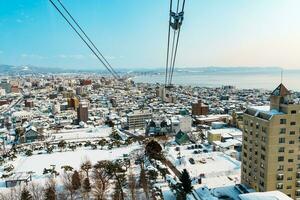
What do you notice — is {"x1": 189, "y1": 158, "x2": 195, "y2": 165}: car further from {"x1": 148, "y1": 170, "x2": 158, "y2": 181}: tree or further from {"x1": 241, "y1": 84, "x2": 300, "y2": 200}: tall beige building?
{"x1": 241, "y1": 84, "x2": 300, "y2": 200}: tall beige building

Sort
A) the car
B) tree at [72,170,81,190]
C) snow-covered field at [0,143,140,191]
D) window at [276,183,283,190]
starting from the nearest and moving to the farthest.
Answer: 1. window at [276,183,283,190]
2. tree at [72,170,81,190]
3. the car
4. snow-covered field at [0,143,140,191]

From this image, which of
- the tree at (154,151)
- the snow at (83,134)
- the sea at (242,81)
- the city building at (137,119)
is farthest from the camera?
the sea at (242,81)

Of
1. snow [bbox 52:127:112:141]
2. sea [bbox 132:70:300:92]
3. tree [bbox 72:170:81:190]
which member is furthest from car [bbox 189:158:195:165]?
sea [bbox 132:70:300:92]

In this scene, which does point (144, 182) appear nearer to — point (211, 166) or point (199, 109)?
point (211, 166)

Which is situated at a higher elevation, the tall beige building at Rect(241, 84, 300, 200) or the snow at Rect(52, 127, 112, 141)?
the tall beige building at Rect(241, 84, 300, 200)

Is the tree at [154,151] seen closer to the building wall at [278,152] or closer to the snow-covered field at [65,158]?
the snow-covered field at [65,158]

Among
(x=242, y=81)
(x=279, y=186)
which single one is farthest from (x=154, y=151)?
(x=242, y=81)

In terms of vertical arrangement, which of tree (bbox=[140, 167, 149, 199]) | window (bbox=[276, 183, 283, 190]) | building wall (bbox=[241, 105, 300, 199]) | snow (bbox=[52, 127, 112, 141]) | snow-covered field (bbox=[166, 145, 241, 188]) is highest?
building wall (bbox=[241, 105, 300, 199])

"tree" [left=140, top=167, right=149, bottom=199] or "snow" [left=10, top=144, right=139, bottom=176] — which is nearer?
"tree" [left=140, top=167, right=149, bottom=199]

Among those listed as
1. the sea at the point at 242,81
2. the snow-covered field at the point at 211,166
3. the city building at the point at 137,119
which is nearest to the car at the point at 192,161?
the snow-covered field at the point at 211,166
